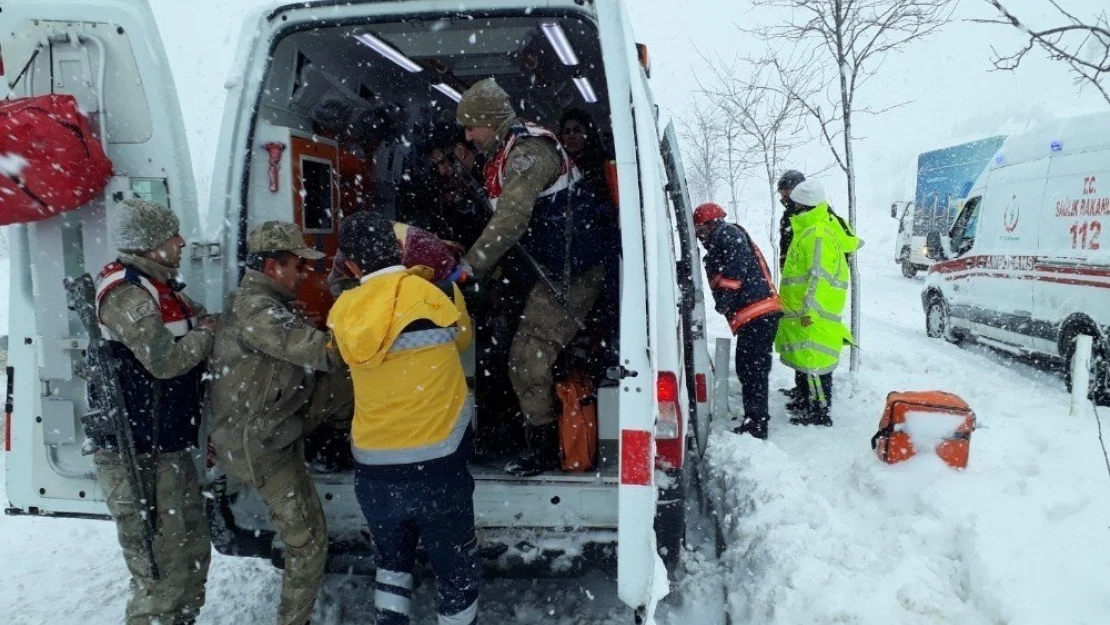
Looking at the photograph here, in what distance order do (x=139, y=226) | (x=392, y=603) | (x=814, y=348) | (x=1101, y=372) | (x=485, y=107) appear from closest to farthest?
(x=139, y=226)
(x=392, y=603)
(x=485, y=107)
(x=814, y=348)
(x=1101, y=372)

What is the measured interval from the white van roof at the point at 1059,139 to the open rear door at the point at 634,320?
20.0ft

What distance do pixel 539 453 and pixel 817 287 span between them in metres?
2.77

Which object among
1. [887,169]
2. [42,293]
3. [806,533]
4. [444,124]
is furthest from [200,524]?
[887,169]

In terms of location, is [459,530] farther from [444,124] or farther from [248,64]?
[444,124]

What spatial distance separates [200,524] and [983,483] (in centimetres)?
384

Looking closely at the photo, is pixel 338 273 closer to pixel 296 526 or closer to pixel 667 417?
pixel 296 526

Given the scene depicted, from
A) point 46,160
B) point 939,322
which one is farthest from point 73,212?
point 939,322

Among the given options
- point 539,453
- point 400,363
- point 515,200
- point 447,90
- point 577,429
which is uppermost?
point 447,90

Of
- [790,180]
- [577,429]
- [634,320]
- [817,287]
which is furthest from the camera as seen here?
[790,180]

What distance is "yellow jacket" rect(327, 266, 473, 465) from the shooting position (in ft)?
8.08

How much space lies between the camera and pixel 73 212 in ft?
9.19

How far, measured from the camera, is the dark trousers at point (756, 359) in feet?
16.1

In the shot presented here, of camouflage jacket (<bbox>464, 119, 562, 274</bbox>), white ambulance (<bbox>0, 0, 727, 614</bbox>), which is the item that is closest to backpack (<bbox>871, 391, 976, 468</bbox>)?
white ambulance (<bbox>0, 0, 727, 614</bbox>)

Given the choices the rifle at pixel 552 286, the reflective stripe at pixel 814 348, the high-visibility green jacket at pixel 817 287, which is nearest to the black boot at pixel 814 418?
the high-visibility green jacket at pixel 817 287
